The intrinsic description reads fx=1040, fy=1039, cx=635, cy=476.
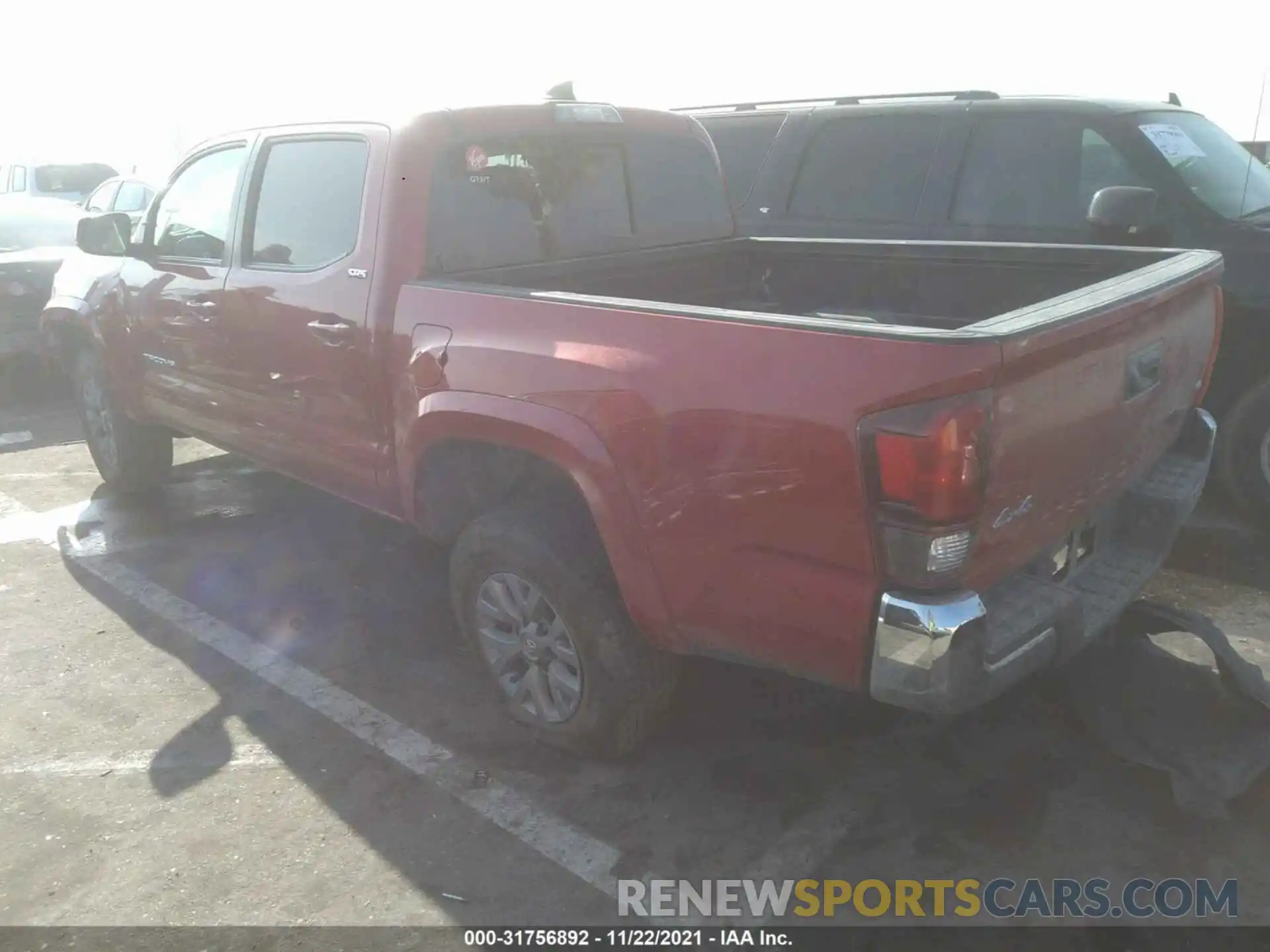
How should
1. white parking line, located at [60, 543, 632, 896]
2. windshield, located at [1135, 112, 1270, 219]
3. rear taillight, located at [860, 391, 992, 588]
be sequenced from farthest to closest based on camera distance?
windshield, located at [1135, 112, 1270, 219] < white parking line, located at [60, 543, 632, 896] < rear taillight, located at [860, 391, 992, 588]

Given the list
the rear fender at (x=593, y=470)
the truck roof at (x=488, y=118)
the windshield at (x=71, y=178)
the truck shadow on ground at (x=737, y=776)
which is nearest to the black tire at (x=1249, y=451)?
the truck shadow on ground at (x=737, y=776)

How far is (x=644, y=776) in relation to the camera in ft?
10.4

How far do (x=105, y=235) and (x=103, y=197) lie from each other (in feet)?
31.7

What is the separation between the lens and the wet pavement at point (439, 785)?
2.74 m

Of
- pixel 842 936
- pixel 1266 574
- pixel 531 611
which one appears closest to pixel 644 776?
pixel 531 611

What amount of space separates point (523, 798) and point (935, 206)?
380cm

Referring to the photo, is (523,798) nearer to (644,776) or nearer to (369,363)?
(644,776)

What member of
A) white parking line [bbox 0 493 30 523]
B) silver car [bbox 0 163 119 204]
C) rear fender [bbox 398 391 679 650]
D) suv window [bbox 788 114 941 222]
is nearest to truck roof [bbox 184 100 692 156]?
rear fender [bbox 398 391 679 650]

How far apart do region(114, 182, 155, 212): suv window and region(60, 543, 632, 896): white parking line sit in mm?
9027

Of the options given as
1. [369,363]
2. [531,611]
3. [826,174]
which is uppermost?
[826,174]

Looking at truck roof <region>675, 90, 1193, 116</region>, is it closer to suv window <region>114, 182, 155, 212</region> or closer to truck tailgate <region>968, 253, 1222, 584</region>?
truck tailgate <region>968, 253, 1222, 584</region>

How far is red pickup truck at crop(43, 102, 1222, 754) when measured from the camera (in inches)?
87.9

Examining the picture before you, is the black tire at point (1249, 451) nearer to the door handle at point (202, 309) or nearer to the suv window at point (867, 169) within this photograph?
the suv window at point (867, 169)

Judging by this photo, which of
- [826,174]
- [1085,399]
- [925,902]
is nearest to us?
[1085,399]
